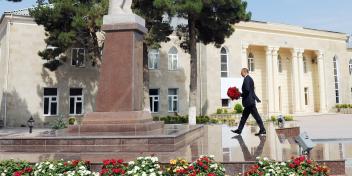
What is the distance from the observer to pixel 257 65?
35.2 metres

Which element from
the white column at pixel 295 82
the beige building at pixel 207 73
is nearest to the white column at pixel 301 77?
the beige building at pixel 207 73

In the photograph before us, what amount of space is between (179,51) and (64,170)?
2467 centimetres

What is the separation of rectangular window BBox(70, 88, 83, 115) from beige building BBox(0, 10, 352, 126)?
74 mm

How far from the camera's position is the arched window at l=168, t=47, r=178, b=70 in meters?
28.4

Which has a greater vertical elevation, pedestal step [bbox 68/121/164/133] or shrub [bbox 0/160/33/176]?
pedestal step [bbox 68/121/164/133]

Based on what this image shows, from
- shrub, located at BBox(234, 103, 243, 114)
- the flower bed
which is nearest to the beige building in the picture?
shrub, located at BBox(234, 103, 243, 114)

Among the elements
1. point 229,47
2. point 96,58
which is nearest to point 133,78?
point 96,58

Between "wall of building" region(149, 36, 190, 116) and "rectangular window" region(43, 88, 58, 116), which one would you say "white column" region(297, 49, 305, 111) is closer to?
"wall of building" region(149, 36, 190, 116)

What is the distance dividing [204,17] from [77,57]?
10849 mm

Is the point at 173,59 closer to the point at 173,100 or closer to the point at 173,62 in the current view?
the point at 173,62

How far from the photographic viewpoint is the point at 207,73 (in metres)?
29.5

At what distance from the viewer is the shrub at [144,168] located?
14.0 ft

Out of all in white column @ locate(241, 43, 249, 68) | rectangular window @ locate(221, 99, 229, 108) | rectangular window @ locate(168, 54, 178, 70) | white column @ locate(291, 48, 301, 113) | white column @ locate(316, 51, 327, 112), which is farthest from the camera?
white column @ locate(316, 51, 327, 112)

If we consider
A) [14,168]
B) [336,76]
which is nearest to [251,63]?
[336,76]
